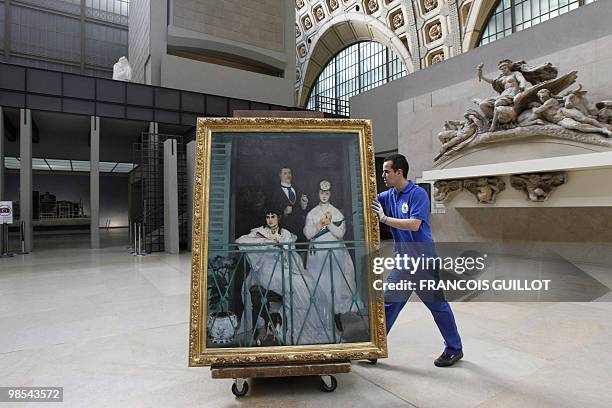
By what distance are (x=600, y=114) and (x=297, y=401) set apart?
8648 millimetres

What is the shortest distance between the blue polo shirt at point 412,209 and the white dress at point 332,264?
715 millimetres

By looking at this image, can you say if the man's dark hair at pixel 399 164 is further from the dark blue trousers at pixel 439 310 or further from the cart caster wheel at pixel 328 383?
the cart caster wheel at pixel 328 383

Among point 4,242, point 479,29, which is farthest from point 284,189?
point 479,29

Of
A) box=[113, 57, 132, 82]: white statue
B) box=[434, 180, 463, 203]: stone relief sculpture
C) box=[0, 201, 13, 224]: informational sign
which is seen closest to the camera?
box=[434, 180, 463, 203]: stone relief sculpture

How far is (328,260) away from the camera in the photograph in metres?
2.88

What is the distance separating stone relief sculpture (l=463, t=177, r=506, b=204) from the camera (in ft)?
28.7

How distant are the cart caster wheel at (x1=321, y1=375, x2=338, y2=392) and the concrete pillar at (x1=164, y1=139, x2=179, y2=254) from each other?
428 inches

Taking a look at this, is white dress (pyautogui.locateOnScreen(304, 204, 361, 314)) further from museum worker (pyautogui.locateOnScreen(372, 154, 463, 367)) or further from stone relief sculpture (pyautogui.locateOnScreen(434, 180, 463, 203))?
Answer: stone relief sculpture (pyautogui.locateOnScreen(434, 180, 463, 203))

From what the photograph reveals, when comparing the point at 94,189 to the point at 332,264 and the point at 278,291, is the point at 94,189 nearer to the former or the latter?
the point at 278,291

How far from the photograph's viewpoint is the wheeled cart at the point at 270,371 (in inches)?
104

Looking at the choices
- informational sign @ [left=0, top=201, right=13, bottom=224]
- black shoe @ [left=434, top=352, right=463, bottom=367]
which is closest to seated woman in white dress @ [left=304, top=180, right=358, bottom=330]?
black shoe @ [left=434, top=352, right=463, bottom=367]

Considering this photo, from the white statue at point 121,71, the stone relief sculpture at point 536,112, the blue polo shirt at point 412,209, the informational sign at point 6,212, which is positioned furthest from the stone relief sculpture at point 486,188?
the white statue at point 121,71

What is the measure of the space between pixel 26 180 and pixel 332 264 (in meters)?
14.8

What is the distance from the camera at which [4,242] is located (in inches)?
480
